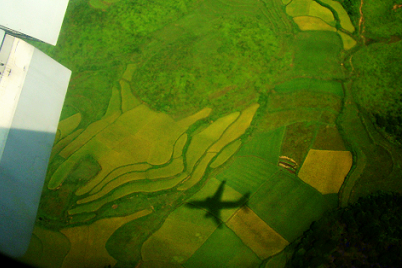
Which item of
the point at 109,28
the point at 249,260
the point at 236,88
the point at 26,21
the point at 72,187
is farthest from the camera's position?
the point at 109,28

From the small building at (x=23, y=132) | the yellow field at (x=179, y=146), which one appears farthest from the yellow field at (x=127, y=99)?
the small building at (x=23, y=132)

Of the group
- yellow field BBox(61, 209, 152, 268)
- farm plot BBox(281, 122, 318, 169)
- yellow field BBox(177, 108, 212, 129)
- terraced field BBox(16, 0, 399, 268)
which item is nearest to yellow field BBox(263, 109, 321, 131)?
terraced field BBox(16, 0, 399, 268)

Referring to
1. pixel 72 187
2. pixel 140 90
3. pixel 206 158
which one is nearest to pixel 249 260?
pixel 206 158

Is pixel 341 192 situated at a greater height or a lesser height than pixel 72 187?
greater

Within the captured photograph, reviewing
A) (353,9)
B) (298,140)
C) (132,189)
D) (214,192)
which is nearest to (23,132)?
(132,189)

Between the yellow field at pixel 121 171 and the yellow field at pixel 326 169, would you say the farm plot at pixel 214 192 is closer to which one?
the yellow field at pixel 121 171

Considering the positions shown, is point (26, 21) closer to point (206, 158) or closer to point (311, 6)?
point (206, 158)

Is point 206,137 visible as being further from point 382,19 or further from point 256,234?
point 382,19
